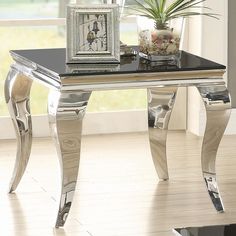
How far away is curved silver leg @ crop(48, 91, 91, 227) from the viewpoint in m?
3.63

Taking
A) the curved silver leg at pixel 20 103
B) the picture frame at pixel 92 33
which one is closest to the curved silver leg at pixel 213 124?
the picture frame at pixel 92 33

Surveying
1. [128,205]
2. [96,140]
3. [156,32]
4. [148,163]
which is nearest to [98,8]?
[156,32]

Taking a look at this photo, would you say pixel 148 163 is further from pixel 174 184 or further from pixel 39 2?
pixel 39 2

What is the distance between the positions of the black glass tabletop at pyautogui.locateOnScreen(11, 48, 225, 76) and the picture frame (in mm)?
40

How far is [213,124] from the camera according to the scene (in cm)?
390

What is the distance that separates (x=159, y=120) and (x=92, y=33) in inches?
29.3

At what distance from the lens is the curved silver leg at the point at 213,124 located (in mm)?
3854

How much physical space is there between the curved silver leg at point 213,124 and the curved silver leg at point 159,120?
46cm

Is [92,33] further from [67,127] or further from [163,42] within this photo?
[67,127]

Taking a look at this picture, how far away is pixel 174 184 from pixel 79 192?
48 cm

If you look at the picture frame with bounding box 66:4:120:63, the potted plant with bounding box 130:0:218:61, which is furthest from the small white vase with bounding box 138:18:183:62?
the picture frame with bounding box 66:4:120:63

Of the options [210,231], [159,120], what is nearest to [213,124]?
[159,120]

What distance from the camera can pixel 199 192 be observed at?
14.0 ft

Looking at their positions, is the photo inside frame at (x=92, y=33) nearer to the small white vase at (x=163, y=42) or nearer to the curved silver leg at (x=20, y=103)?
the small white vase at (x=163, y=42)
